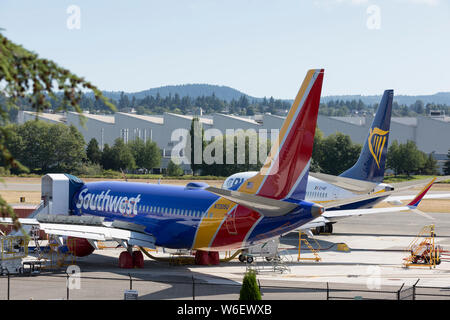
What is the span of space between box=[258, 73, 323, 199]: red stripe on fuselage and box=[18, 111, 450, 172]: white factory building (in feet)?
402

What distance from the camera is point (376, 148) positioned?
47.2m

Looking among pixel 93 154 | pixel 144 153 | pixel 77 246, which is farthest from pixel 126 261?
pixel 144 153

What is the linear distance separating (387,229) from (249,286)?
3867cm

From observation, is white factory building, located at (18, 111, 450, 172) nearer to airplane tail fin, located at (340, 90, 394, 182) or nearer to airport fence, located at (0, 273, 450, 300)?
airplane tail fin, located at (340, 90, 394, 182)

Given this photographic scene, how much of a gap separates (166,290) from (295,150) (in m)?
8.43

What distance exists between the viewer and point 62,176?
142ft

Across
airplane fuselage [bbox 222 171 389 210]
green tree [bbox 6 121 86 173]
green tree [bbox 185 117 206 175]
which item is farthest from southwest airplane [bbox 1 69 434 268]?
green tree [bbox 185 117 206 175]

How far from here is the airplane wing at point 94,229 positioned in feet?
113

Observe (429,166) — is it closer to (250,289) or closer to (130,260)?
(130,260)

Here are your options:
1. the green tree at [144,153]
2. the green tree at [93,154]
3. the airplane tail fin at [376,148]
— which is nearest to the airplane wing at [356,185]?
the airplane tail fin at [376,148]

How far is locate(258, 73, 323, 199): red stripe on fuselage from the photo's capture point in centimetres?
2859

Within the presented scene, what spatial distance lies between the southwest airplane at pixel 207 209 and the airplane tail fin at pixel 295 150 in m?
0.04

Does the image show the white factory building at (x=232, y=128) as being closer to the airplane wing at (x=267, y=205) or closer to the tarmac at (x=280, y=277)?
the tarmac at (x=280, y=277)
